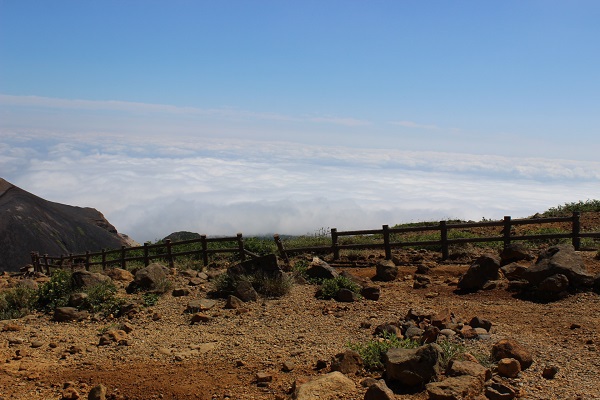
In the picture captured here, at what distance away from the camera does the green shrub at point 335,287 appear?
13164 millimetres

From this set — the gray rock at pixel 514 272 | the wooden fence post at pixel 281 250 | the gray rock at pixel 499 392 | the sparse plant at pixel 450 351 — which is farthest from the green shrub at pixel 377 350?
the wooden fence post at pixel 281 250

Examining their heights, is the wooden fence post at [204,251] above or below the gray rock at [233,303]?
above

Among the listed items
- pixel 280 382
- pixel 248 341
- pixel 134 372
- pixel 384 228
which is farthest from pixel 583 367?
pixel 384 228

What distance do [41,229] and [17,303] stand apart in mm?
46926

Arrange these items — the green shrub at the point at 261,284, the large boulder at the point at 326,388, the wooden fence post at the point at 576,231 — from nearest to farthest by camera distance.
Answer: the large boulder at the point at 326,388 → the green shrub at the point at 261,284 → the wooden fence post at the point at 576,231

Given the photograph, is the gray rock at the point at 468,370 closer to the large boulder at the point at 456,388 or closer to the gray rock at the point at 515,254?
the large boulder at the point at 456,388

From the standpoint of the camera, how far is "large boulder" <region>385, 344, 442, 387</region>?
6895mm

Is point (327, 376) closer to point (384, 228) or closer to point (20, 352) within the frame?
point (20, 352)

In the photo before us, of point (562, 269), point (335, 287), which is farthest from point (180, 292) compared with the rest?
point (562, 269)

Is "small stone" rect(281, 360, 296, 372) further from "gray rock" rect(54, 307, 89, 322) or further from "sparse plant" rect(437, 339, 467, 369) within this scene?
"gray rock" rect(54, 307, 89, 322)

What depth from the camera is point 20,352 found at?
949cm

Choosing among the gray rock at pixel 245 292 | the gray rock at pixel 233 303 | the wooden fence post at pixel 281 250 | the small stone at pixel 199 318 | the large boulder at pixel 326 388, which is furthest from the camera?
the wooden fence post at pixel 281 250

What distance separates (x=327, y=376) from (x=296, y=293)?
22.5 ft

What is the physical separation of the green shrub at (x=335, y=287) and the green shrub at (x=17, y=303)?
22.5ft
